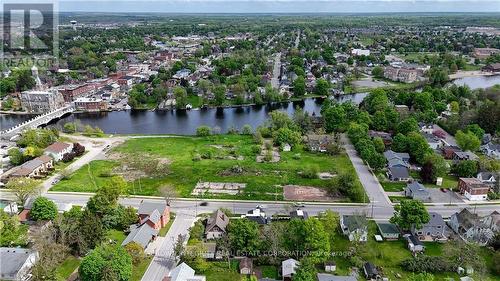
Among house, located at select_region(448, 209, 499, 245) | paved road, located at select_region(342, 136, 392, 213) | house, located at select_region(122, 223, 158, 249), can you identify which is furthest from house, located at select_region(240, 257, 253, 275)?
house, located at select_region(448, 209, 499, 245)

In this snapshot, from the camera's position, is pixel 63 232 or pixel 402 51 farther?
pixel 402 51

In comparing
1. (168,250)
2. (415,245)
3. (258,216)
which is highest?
(258,216)

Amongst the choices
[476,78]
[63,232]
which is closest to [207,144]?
[63,232]

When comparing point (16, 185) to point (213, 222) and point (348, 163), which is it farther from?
point (348, 163)

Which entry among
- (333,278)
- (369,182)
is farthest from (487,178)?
(333,278)

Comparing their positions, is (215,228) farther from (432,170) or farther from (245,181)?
(432,170)
